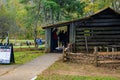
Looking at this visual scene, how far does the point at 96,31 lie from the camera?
27.5 metres

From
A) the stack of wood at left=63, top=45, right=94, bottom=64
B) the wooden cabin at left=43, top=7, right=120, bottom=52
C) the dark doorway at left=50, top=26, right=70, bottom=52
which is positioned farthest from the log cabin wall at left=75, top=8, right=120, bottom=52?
the stack of wood at left=63, top=45, right=94, bottom=64

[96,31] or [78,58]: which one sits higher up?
[96,31]

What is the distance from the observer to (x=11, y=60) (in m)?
19.1

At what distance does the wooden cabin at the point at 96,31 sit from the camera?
27.4 meters

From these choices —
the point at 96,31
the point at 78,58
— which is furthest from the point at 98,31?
the point at 78,58

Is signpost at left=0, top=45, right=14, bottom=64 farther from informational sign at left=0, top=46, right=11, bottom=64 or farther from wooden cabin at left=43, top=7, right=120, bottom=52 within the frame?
wooden cabin at left=43, top=7, right=120, bottom=52

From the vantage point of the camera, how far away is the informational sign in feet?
60.9

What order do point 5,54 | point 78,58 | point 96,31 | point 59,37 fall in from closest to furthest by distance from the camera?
point 5,54 < point 78,58 < point 96,31 < point 59,37

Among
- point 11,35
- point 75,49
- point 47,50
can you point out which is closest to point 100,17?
point 75,49

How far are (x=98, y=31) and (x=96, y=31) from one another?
17cm

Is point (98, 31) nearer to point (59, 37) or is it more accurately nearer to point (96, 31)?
point (96, 31)

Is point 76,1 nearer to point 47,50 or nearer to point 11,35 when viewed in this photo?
point 47,50

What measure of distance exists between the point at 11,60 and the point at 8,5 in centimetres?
7843

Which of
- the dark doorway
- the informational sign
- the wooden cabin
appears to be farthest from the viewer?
the dark doorway
